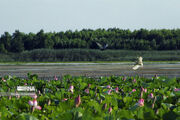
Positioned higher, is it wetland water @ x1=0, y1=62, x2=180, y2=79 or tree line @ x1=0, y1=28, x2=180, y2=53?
tree line @ x1=0, y1=28, x2=180, y2=53

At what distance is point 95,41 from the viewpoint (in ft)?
206

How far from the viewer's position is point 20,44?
189ft

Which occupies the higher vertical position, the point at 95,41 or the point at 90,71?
the point at 95,41

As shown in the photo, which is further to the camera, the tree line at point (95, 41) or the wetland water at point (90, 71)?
the tree line at point (95, 41)

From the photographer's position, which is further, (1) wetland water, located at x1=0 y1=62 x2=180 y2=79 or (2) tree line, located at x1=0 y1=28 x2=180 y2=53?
(2) tree line, located at x1=0 y1=28 x2=180 y2=53

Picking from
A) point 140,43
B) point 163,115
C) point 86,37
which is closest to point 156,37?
point 140,43

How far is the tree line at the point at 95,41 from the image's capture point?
58.5 m

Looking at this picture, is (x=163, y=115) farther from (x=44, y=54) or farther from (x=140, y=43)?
(x=140, y=43)

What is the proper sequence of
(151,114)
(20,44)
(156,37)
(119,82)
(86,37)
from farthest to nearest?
(86,37) → (156,37) → (20,44) → (119,82) → (151,114)

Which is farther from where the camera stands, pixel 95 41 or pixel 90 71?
pixel 95 41

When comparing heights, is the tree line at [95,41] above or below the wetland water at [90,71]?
above

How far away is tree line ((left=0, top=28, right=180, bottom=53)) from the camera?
58.5 metres

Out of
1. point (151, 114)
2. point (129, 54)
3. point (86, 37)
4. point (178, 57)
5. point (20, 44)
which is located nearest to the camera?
point (151, 114)

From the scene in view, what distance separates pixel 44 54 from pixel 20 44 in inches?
372
